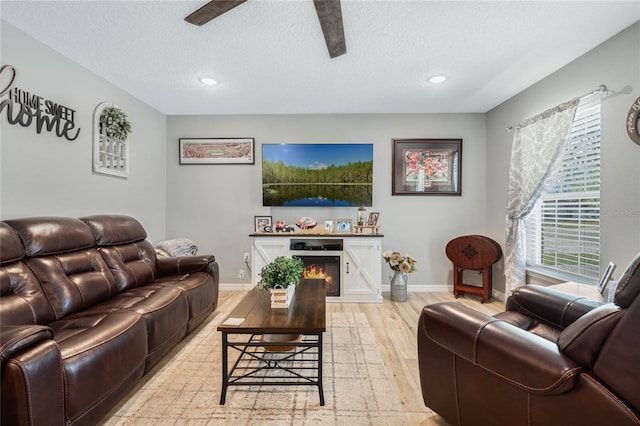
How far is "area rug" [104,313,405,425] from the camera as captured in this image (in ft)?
5.22

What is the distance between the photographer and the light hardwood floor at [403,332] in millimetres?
1698

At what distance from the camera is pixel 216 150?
Answer: 4047 millimetres

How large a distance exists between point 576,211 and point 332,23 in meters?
2.67

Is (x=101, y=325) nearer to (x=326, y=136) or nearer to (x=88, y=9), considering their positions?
(x=88, y=9)

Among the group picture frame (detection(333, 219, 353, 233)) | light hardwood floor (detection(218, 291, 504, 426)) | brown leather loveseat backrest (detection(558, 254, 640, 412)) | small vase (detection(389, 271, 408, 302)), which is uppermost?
picture frame (detection(333, 219, 353, 233))

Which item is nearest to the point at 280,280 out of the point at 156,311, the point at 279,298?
the point at 279,298

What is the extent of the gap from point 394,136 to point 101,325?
3717mm

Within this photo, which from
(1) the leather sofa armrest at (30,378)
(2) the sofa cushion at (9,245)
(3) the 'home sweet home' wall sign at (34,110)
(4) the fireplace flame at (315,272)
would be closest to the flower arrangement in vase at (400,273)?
(4) the fireplace flame at (315,272)

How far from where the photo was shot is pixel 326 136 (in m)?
4.02

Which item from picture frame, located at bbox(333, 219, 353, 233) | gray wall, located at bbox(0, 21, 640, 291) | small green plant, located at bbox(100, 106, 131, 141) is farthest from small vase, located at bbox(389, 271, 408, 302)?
small green plant, located at bbox(100, 106, 131, 141)

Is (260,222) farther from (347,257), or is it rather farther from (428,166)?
(428,166)

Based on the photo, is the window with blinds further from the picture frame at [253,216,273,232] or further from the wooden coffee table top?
the picture frame at [253,216,273,232]

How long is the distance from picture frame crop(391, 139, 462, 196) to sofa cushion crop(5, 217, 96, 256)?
11.3 ft

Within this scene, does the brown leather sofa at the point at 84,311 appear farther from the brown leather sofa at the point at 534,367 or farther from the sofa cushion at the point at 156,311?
the brown leather sofa at the point at 534,367
